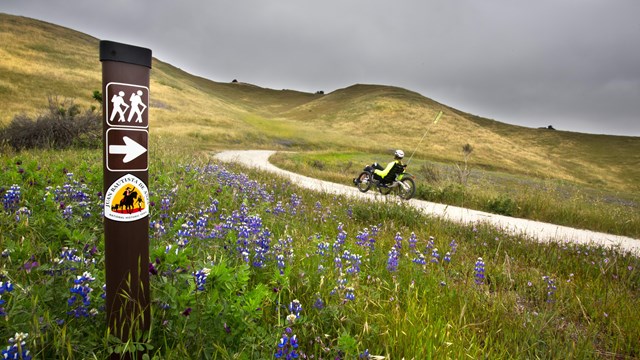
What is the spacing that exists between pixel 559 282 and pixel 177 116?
56.3 metres

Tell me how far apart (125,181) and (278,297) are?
1.43 metres

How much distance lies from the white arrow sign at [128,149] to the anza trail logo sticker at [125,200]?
93 millimetres

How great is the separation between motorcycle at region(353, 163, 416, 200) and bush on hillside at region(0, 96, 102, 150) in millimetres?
11305

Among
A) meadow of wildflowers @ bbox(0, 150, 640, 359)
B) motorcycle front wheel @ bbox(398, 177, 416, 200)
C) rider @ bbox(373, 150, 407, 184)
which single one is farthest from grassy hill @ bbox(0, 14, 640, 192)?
meadow of wildflowers @ bbox(0, 150, 640, 359)

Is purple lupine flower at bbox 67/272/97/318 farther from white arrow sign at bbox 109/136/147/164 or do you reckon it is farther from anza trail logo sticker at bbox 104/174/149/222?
white arrow sign at bbox 109/136/147/164

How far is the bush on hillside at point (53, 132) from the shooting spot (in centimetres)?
1321

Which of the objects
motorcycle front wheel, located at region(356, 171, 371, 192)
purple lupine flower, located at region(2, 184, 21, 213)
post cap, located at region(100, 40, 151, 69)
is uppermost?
post cap, located at region(100, 40, 151, 69)

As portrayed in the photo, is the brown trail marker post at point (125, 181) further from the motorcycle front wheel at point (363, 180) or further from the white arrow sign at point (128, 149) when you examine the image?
the motorcycle front wheel at point (363, 180)

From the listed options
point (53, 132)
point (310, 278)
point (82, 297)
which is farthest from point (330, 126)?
point (82, 297)

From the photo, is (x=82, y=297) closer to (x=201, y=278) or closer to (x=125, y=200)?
(x=201, y=278)

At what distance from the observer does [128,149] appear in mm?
1688

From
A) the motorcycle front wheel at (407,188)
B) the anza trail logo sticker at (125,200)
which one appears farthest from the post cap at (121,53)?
the motorcycle front wheel at (407,188)

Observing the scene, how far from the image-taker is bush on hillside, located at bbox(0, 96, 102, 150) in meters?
13.2

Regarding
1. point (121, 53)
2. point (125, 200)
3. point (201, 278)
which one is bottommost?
point (201, 278)
